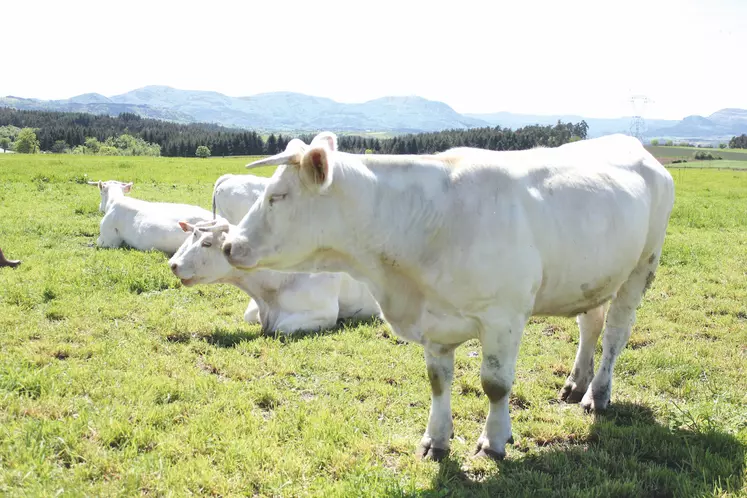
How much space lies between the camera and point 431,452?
4.68m

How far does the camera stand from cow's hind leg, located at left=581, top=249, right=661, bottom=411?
548 cm

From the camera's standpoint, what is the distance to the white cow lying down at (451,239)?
12.8ft

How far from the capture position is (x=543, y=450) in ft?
15.7

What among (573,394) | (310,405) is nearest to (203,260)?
(310,405)

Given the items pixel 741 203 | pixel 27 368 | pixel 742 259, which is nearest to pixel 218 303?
pixel 27 368

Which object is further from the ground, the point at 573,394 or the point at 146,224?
the point at 146,224

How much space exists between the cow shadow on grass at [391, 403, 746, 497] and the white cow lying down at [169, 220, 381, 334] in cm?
374

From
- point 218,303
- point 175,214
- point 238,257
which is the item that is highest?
point 238,257

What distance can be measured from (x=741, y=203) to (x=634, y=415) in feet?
74.4

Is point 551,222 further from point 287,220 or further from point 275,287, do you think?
point 275,287

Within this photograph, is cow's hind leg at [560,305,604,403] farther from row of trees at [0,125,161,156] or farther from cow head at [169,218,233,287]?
row of trees at [0,125,161,156]

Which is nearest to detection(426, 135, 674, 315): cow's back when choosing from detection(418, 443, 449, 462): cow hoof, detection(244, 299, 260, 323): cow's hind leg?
detection(418, 443, 449, 462): cow hoof

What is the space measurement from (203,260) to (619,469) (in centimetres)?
547

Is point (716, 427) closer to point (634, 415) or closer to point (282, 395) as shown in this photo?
point (634, 415)
